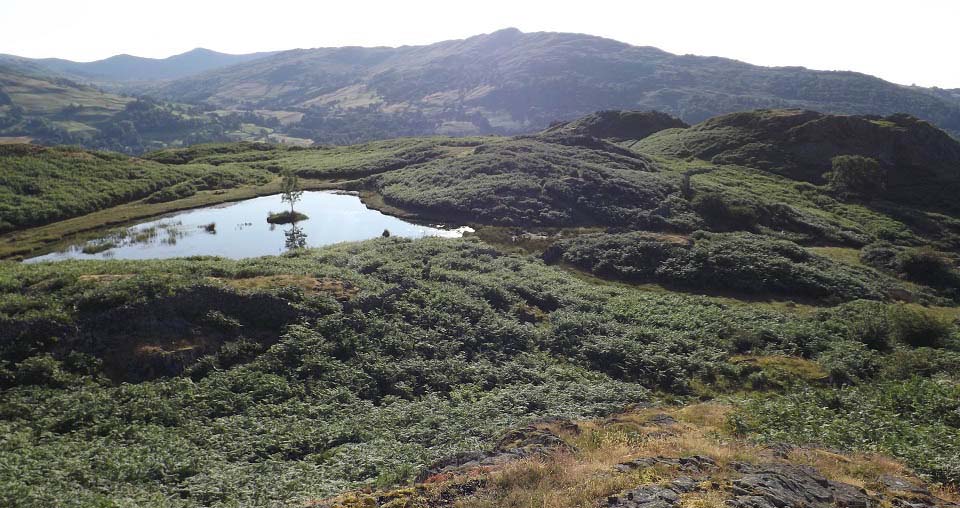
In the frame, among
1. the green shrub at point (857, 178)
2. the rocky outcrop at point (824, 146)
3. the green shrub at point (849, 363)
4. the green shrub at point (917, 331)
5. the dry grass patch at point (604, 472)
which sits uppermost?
the rocky outcrop at point (824, 146)

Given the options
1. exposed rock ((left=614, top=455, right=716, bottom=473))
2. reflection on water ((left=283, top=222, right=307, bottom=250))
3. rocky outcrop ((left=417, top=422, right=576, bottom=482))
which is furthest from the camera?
reflection on water ((left=283, top=222, right=307, bottom=250))

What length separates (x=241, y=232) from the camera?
176ft

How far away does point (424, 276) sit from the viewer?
3581cm

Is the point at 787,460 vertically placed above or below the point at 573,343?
above

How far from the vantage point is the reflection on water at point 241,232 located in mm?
45719

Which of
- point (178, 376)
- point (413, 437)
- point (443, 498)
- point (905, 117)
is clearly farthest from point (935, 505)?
point (905, 117)

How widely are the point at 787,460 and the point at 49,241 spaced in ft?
198

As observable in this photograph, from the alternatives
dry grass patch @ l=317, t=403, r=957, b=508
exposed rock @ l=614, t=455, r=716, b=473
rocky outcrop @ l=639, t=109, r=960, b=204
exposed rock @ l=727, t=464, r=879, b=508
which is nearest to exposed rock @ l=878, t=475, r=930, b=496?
dry grass patch @ l=317, t=403, r=957, b=508

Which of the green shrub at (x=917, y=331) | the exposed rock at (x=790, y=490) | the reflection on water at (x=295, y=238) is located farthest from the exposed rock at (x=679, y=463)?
the reflection on water at (x=295, y=238)

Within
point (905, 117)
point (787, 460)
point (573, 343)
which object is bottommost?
point (573, 343)

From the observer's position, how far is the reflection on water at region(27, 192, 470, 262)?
45719 millimetres

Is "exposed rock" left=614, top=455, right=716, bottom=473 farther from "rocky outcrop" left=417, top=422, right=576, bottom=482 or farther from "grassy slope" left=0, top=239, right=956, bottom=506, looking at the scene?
"grassy slope" left=0, top=239, right=956, bottom=506

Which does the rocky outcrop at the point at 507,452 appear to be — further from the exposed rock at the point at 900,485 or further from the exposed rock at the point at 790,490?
the exposed rock at the point at 900,485

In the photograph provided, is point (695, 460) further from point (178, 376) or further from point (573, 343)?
point (178, 376)
